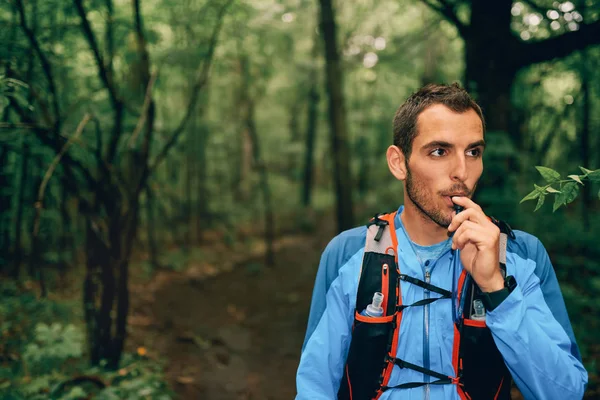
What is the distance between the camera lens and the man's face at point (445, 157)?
2105 millimetres

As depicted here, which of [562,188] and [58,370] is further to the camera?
[58,370]

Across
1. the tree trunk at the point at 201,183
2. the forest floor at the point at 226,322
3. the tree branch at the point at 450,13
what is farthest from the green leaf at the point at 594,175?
the tree trunk at the point at 201,183

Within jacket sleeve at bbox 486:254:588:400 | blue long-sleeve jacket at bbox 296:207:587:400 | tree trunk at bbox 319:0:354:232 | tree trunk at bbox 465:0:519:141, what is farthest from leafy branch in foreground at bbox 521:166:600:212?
tree trunk at bbox 319:0:354:232

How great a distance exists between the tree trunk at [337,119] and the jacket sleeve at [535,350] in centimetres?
701

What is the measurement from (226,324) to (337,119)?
4.63 m

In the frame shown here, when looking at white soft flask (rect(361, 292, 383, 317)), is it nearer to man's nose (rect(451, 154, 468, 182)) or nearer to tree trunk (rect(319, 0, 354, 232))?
man's nose (rect(451, 154, 468, 182))

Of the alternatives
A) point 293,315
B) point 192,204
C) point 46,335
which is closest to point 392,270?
point 46,335

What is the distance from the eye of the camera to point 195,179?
624 inches

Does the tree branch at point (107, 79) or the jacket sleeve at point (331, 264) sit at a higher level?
the tree branch at point (107, 79)

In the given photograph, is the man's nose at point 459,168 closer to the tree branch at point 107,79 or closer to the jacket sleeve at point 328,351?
the jacket sleeve at point 328,351

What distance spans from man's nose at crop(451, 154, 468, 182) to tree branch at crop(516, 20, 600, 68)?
11.5 ft

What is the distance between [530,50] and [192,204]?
487 inches

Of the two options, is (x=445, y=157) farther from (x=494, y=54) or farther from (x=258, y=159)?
(x=258, y=159)

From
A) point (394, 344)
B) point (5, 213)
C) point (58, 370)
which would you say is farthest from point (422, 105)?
point (5, 213)
